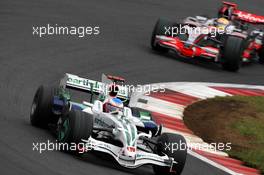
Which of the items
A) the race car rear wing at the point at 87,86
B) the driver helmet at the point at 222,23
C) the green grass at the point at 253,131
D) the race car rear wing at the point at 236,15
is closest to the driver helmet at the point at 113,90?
the race car rear wing at the point at 87,86

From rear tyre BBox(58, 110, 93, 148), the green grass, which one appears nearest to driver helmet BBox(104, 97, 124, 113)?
rear tyre BBox(58, 110, 93, 148)

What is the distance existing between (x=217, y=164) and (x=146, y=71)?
6155 mm

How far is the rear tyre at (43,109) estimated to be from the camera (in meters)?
14.7

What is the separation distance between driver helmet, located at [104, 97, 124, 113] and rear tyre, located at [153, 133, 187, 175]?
90cm

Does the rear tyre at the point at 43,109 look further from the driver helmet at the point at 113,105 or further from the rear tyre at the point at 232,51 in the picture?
the rear tyre at the point at 232,51

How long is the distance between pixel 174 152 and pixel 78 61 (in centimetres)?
751

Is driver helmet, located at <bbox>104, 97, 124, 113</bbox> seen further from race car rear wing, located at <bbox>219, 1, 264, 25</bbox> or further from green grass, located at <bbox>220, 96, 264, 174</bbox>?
race car rear wing, located at <bbox>219, 1, 264, 25</bbox>

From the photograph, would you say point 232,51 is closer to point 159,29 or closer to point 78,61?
point 159,29

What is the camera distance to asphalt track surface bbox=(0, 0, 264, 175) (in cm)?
1336

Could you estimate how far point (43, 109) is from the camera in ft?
48.3

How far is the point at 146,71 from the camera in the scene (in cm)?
2094

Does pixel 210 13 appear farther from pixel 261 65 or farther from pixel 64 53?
pixel 64 53

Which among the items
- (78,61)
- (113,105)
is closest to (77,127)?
(113,105)

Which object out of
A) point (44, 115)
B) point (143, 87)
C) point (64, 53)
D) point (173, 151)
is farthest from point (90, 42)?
point (173, 151)
